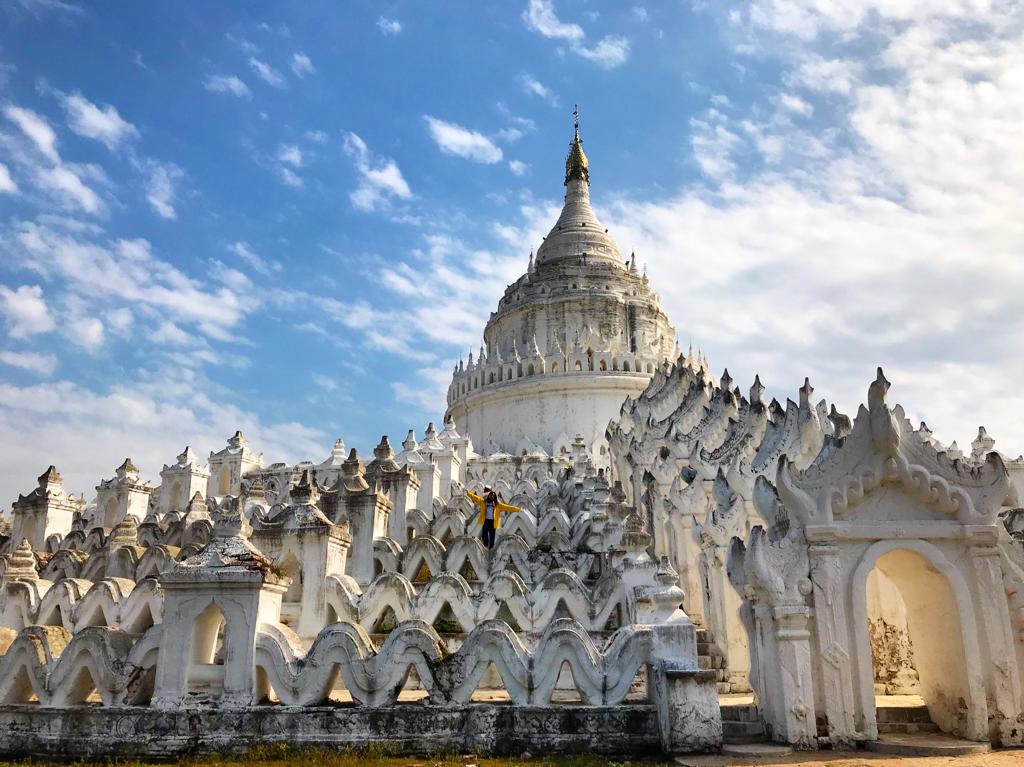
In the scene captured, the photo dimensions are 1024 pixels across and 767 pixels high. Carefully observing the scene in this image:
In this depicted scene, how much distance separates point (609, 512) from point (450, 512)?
542 centimetres

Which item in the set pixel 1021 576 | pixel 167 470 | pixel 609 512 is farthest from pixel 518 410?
pixel 1021 576

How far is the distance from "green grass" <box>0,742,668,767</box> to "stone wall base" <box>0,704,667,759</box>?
10cm

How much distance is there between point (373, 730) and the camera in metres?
9.15

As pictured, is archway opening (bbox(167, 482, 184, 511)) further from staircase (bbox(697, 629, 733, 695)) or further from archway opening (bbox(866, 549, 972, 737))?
archway opening (bbox(866, 549, 972, 737))

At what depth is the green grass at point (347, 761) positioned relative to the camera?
27.5 feet

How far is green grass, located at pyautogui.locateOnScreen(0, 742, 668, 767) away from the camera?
8.39 metres

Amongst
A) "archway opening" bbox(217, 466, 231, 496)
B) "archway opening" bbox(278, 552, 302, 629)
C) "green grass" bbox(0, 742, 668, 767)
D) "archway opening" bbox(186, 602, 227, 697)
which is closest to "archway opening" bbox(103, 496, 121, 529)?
"archway opening" bbox(217, 466, 231, 496)

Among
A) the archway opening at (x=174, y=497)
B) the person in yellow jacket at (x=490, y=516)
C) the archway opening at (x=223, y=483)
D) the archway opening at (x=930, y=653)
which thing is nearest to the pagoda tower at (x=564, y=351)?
the archway opening at (x=223, y=483)

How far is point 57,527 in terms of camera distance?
28078 millimetres

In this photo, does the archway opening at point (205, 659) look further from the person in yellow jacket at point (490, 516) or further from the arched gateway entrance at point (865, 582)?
the person in yellow jacket at point (490, 516)

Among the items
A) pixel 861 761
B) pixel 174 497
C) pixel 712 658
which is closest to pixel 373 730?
pixel 861 761

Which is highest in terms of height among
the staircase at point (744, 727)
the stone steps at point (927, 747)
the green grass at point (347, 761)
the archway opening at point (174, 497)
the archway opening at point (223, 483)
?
the archway opening at point (223, 483)

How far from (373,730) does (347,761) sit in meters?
0.66

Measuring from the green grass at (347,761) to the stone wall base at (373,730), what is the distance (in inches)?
3.8
